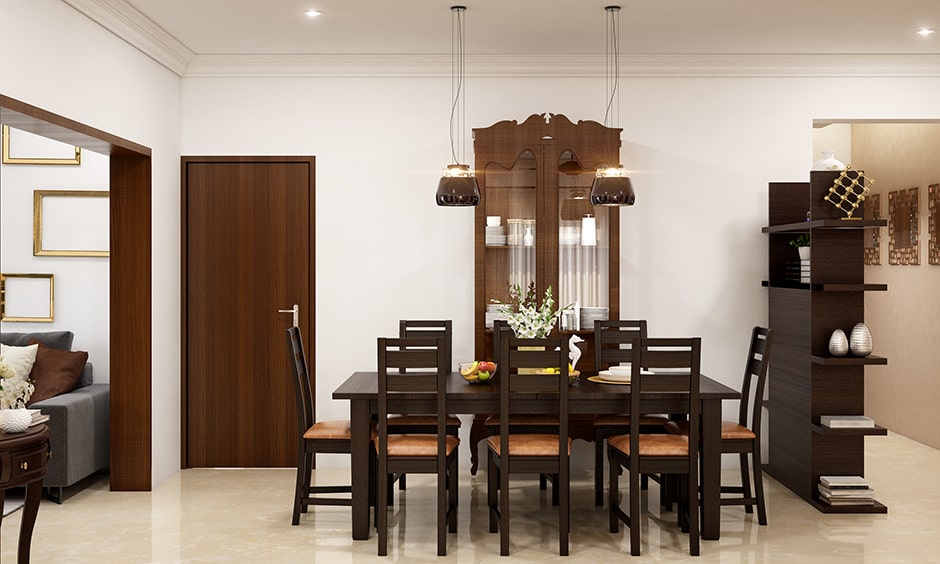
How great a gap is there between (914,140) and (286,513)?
5.47m

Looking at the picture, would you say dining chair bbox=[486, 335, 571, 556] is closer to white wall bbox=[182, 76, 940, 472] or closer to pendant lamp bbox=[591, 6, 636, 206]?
pendant lamp bbox=[591, 6, 636, 206]

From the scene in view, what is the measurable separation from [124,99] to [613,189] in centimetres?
286

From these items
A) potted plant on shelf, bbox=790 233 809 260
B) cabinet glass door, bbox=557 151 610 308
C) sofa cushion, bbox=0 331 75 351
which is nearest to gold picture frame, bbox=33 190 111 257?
sofa cushion, bbox=0 331 75 351

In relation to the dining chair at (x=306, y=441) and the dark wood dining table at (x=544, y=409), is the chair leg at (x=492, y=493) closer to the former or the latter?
the dark wood dining table at (x=544, y=409)

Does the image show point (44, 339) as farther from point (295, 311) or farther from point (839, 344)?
point (839, 344)

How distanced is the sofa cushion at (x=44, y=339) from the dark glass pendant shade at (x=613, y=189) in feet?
12.0

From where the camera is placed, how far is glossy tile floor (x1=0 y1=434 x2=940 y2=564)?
405cm

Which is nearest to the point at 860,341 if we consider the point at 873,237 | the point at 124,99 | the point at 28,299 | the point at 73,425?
the point at 873,237

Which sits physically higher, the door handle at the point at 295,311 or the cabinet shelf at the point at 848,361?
the door handle at the point at 295,311

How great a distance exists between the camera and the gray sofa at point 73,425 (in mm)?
4887

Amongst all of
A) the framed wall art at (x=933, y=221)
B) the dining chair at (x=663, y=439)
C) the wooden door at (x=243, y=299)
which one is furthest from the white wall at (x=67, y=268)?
the framed wall art at (x=933, y=221)

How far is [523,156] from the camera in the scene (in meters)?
5.49

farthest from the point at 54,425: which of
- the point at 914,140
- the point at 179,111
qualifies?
the point at 914,140

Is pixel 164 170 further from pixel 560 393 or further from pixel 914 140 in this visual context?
pixel 914 140
